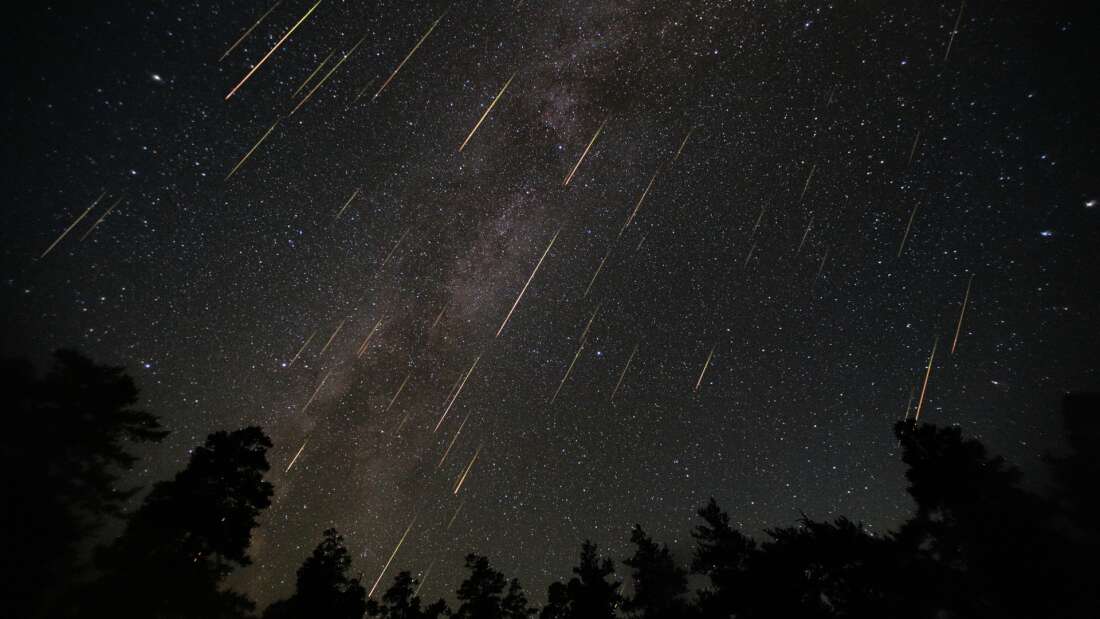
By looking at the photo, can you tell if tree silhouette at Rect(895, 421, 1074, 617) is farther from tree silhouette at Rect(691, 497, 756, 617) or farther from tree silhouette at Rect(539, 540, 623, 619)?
tree silhouette at Rect(539, 540, 623, 619)

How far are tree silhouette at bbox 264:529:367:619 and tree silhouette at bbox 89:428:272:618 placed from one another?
5.75ft

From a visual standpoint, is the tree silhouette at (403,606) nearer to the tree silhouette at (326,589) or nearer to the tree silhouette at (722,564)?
the tree silhouette at (326,589)

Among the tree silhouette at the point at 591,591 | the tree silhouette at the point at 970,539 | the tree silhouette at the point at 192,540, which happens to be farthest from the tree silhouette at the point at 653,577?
the tree silhouette at the point at 192,540

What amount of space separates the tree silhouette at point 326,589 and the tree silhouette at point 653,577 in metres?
12.0

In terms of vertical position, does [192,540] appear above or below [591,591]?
below

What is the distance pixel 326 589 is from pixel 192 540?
5145mm

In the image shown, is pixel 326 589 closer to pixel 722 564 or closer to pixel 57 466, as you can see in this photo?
pixel 57 466

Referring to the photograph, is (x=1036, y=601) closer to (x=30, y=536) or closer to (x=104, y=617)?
(x=104, y=617)

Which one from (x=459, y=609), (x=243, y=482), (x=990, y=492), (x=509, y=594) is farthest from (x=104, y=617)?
(x=990, y=492)

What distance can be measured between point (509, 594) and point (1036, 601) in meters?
17.3

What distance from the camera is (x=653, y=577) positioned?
65.6ft

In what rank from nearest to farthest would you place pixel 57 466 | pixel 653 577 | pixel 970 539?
pixel 970 539
pixel 57 466
pixel 653 577

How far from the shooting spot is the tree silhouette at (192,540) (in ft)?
41.1

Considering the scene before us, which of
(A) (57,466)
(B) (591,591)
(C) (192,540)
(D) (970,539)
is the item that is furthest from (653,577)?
(A) (57,466)
